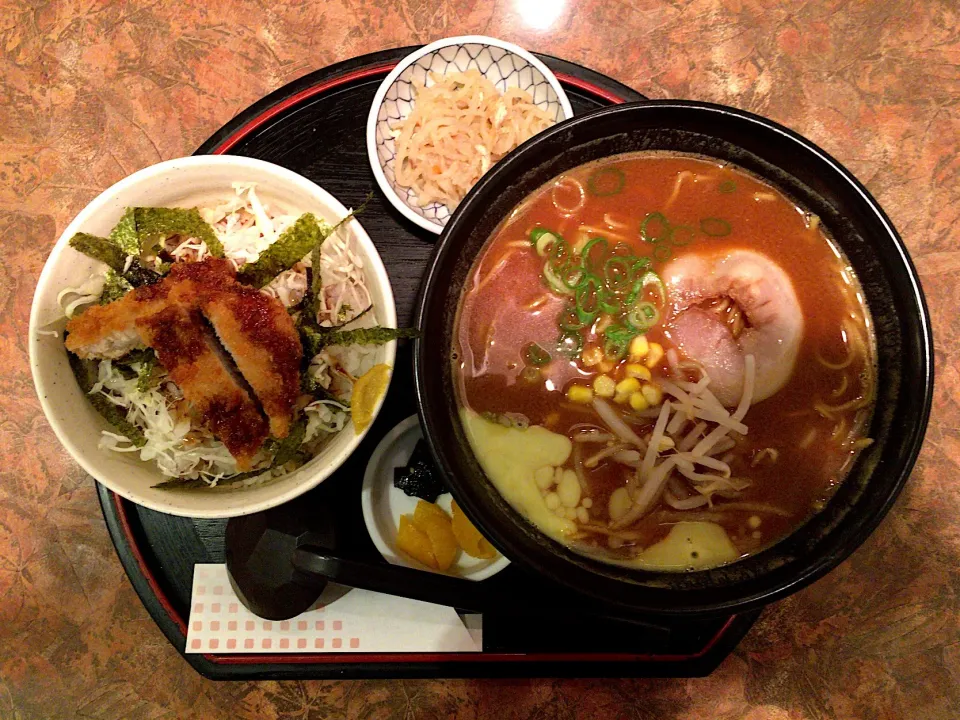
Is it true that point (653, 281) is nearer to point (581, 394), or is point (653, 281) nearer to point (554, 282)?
point (554, 282)

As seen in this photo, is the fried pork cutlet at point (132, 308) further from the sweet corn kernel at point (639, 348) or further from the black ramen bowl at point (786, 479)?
the sweet corn kernel at point (639, 348)

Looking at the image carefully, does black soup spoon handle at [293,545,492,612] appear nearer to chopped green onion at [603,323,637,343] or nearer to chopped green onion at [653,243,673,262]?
chopped green onion at [603,323,637,343]

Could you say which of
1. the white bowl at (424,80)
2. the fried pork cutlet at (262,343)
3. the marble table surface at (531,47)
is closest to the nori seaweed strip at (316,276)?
the fried pork cutlet at (262,343)

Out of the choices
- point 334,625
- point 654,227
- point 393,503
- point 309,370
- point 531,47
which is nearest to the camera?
point 654,227

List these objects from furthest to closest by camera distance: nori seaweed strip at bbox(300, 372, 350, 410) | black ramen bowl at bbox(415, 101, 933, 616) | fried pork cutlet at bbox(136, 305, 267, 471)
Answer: nori seaweed strip at bbox(300, 372, 350, 410), fried pork cutlet at bbox(136, 305, 267, 471), black ramen bowl at bbox(415, 101, 933, 616)

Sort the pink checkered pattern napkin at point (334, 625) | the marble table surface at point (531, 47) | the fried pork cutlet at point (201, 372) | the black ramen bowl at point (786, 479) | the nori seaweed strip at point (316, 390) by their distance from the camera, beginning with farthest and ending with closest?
the marble table surface at point (531, 47) → the pink checkered pattern napkin at point (334, 625) → the nori seaweed strip at point (316, 390) → the fried pork cutlet at point (201, 372) → the black ramen bowl at point (786, 479)

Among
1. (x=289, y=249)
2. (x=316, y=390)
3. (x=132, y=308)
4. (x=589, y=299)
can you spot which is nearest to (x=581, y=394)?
(x=589, y=299)

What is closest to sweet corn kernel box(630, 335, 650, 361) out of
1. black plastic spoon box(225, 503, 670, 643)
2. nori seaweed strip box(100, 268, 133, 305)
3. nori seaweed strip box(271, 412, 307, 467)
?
black plastic spoon box(225, 503, 670, 643)
